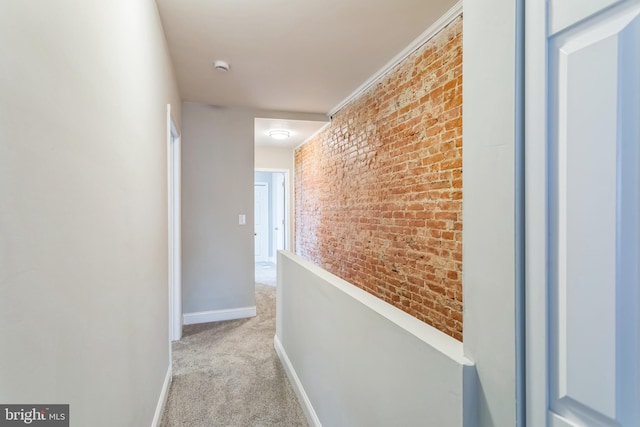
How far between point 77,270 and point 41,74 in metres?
Result: 0.46

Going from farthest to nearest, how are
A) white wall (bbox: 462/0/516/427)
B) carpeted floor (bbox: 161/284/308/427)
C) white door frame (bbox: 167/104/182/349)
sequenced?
white door frame (bbox: 167/104/182/349), carpeted floor (bbox: 161/284/308/427), white wall (bbox: 462/0/516/427)

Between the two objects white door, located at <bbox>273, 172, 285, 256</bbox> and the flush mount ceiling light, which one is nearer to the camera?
the flush mount ceiling light

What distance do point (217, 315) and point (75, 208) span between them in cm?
300

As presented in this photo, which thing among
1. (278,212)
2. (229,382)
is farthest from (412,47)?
(278,212)

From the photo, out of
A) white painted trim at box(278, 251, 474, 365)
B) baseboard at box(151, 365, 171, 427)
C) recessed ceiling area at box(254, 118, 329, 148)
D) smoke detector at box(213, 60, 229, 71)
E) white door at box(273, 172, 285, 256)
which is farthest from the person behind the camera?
white door at box(273, 172, 285, 256)

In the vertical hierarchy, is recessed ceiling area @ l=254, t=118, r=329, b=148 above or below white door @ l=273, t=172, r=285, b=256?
above

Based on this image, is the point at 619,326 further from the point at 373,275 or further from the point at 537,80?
the point at 373,275

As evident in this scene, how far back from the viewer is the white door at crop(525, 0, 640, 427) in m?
0.47

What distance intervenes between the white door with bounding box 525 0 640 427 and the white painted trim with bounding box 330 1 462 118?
63.1 inches

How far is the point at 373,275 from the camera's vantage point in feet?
9.82

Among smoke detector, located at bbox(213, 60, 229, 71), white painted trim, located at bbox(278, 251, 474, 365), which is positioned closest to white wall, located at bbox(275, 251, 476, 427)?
white painted trim, located at bbox(278, 251, 474, 365)

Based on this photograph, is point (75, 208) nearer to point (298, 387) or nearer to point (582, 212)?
point (582, 212)

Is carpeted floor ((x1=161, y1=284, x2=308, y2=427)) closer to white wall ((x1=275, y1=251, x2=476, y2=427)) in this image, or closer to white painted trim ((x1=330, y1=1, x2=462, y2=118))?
white wall ((x1=275, y1=251, x2=476, y2=427))

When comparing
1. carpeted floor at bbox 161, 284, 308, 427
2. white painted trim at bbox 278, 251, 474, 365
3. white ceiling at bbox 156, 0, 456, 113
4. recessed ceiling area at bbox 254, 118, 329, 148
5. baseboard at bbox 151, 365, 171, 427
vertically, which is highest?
white ceiling at bbox 156, 0, 456, 113
